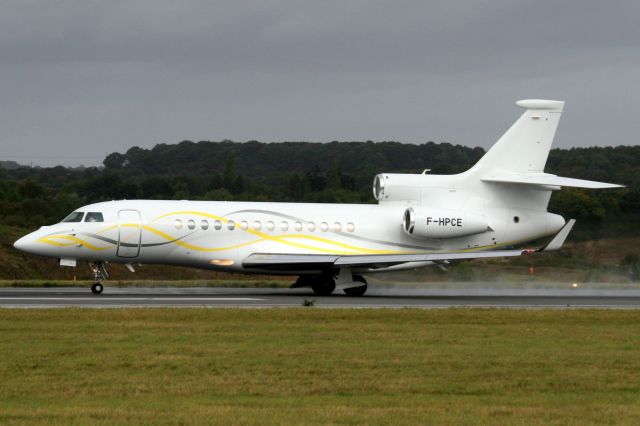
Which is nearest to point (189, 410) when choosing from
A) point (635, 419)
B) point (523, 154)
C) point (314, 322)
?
point (635, 419)

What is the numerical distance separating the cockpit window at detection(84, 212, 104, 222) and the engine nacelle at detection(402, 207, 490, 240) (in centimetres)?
1056

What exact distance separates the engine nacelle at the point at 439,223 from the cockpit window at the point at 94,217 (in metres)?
10.6

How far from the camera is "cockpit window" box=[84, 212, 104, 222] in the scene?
3681 cm

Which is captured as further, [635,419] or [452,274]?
[452,274]

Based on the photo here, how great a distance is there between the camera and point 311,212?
1542 inches

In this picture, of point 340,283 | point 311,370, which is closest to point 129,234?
point 340,283

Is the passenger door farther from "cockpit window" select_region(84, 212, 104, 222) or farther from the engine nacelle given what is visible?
the engine nacelle

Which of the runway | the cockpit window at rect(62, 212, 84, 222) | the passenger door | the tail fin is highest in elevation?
the tail fin

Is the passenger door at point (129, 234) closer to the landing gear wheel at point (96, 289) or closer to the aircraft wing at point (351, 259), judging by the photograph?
the landing gear wheel at point (96, 289)

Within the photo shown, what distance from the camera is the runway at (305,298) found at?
31.0m

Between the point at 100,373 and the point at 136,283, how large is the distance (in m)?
27.4

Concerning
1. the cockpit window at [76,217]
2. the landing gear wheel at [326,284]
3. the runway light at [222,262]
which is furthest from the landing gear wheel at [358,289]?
the cockpit window at [76,217]

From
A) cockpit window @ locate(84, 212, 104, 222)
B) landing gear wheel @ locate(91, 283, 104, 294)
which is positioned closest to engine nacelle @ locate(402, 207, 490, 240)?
cockpit window @ locate(84, 212, 104, 222)

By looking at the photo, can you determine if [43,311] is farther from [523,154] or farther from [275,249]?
[523,154]
